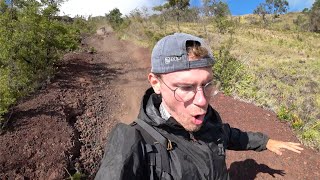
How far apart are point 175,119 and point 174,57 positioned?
0.34 metres

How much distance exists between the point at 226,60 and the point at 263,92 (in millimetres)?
1884

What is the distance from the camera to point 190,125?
172cm

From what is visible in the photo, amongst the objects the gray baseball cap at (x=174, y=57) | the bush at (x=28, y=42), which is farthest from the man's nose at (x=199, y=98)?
the bush at (x=28, y=42)

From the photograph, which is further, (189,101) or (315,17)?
(315,17)

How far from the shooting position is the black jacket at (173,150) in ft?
4.53

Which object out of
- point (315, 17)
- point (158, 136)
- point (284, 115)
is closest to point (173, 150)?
point (158, 136)

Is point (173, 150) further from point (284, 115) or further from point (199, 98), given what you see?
point (284, 115)

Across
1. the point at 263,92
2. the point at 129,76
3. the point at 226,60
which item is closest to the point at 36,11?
the point at 129,76

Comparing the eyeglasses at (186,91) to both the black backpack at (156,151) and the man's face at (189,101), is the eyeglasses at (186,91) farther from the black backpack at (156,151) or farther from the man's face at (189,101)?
the black backpack at (156,151)

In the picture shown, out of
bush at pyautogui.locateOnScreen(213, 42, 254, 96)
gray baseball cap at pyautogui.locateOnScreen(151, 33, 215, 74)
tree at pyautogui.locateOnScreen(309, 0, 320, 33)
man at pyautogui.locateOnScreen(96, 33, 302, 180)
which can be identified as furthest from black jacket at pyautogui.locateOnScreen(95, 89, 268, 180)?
tree at pyautogui.locateOnScreen(309, 0, 320, 33)

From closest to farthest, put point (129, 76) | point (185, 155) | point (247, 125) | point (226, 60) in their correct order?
point (185, 155), point (247, 125), point (226, 60), point (129, 76)

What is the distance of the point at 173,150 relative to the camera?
164 cm

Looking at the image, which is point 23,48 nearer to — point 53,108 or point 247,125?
point 53,108

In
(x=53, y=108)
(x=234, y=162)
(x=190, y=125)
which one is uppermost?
(x=190, y=125)
